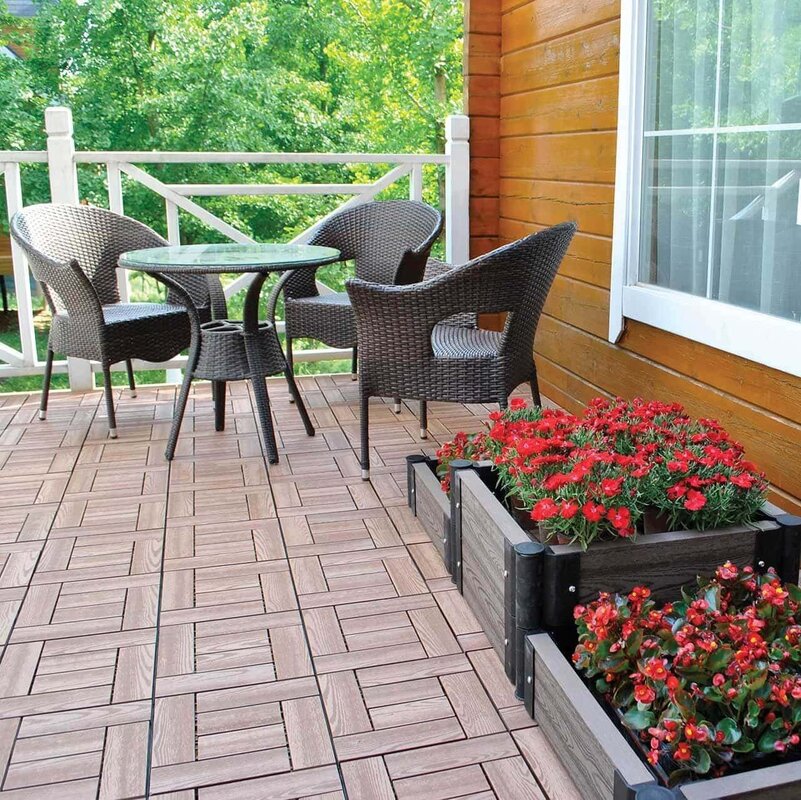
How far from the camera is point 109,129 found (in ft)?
35.3

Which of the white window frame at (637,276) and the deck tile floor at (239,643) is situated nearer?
the deck tile floor at (239,643)

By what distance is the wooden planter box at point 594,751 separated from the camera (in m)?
1.28

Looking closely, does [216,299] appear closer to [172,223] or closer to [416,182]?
[172,223]

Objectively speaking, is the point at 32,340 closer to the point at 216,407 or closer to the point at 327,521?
the point at 216,407

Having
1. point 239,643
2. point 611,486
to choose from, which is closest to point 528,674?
point 611,486

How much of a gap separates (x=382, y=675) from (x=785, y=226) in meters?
1.42

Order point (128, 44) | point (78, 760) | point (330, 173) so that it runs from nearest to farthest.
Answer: point (78, 760), point (128, 44), point (330, 173)

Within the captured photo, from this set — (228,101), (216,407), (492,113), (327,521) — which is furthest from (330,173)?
(327,521)

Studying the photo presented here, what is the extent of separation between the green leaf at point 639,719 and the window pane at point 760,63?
4.72 feet

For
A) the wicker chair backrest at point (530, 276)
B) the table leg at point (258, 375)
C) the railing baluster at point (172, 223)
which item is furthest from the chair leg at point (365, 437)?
the railing baluster at point (172, 223)

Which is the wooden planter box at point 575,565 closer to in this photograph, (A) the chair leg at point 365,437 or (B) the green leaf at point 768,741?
(B) the green leaf at point 768,741

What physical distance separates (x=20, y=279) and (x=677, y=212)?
2926 millimetres

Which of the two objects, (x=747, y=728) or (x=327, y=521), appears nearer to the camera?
(x=747, y=728)

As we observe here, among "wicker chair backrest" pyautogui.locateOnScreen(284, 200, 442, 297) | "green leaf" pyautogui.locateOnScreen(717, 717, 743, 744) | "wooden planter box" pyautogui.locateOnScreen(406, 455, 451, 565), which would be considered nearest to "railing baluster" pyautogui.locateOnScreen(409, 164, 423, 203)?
"wicker chair backrest" pyautogui.locateOnScreen(284, 200, 442, 297)
